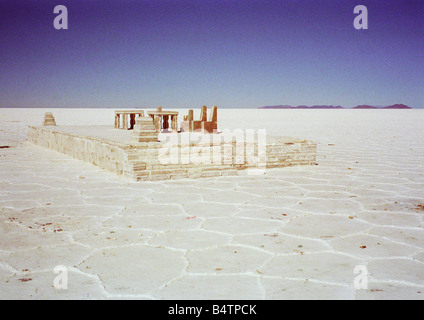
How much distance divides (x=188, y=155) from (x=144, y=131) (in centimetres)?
77

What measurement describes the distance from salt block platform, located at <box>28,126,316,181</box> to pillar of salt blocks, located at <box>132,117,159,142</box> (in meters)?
0.14

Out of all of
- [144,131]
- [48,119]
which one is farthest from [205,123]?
[48,119]

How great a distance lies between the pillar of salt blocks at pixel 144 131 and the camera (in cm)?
581

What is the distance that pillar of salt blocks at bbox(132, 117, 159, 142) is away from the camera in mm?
5809

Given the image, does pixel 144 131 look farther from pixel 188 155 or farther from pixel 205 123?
pixel 205 123

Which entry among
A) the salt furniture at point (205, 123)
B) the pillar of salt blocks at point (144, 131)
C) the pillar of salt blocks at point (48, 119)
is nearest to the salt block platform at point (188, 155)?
the pillar of salt blocks at point (144, 131)

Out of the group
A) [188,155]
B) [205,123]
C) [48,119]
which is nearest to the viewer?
[188,155]

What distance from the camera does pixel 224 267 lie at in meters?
2.61

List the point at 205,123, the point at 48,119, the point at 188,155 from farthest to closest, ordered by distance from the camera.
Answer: the point at 48,119
the point at 205,123
the point at 188,155

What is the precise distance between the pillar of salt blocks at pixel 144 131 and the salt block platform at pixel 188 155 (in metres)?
0.14

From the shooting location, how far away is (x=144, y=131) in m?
5.83

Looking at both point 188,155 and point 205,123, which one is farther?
point 205,123

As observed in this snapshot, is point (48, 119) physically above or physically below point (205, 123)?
above
